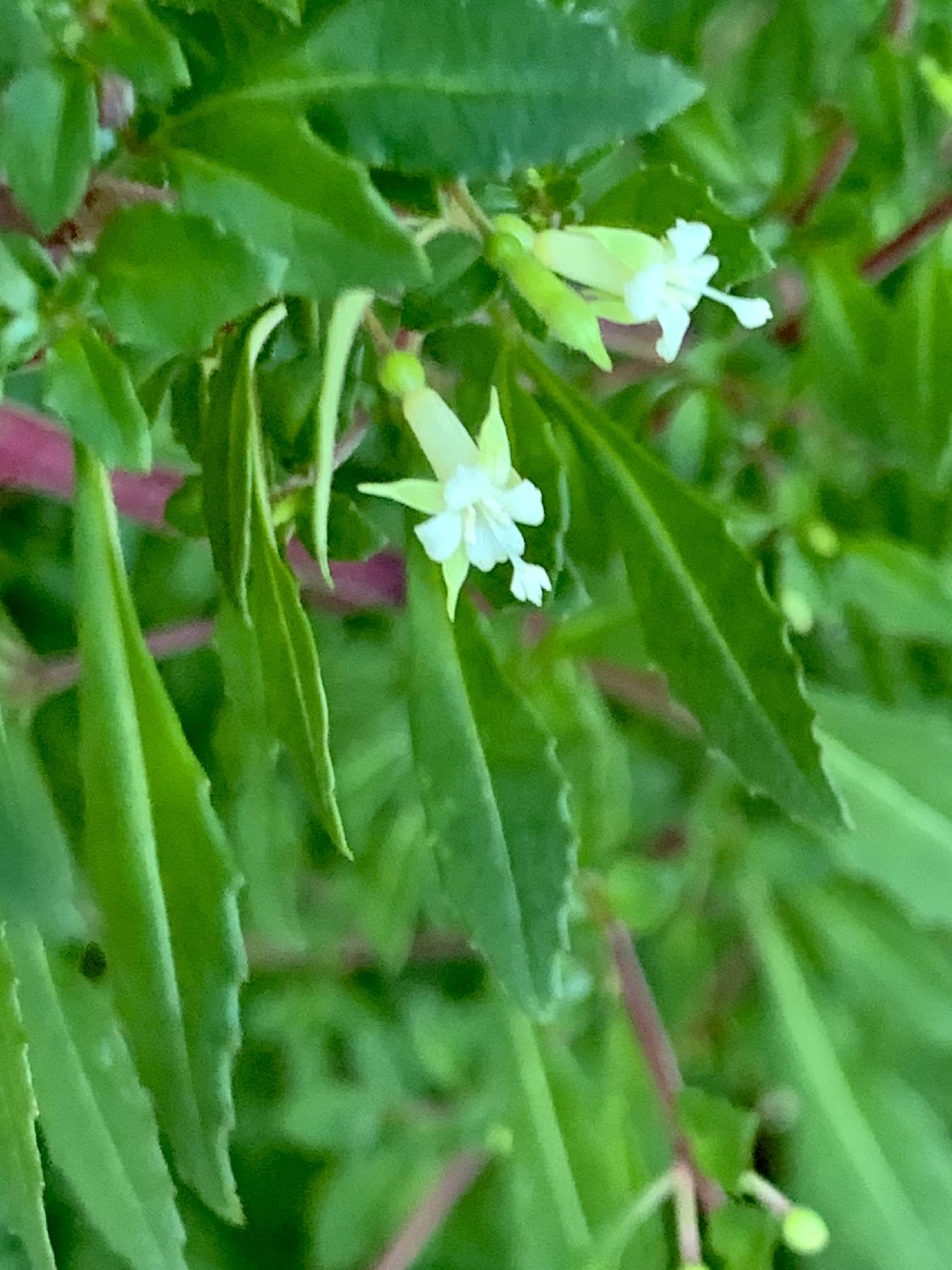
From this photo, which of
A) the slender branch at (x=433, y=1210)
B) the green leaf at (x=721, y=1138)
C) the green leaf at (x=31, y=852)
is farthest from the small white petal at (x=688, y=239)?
the slender branch at (x=433, y=1210)

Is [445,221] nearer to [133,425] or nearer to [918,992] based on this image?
[133,425]

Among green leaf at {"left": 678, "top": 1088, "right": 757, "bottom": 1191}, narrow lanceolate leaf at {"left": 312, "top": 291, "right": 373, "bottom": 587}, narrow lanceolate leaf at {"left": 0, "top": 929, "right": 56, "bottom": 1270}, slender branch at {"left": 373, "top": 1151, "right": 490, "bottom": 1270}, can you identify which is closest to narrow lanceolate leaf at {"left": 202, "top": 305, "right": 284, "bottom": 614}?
narrow lanceolate leaf at {"left": 312, "top": 291, "right": 373, "bottom": 587}

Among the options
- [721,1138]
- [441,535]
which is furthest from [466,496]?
[721,1138]

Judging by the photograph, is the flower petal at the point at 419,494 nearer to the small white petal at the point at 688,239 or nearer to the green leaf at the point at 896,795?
the small white petal at the point at 688,239

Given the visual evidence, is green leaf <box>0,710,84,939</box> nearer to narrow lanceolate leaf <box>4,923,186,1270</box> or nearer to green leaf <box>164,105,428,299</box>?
narrow lanceolate leaf <box>4,923,186,1270</box>

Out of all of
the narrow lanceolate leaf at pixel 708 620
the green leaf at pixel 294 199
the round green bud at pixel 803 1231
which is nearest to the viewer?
the green leaf at pixel 294 199

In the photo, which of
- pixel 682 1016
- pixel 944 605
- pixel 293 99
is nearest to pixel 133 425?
pixel 293 99

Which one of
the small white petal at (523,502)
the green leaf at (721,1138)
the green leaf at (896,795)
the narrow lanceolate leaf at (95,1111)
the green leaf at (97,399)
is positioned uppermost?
the green leaf at (97,399)

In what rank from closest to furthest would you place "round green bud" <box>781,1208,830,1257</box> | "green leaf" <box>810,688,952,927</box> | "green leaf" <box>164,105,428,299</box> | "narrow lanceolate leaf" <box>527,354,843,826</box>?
"green leaf" <box>164,105,428,299</box>
"narrow lanceolate leaf" <box>527,354,843,826</box>
"round green bud" <box>781,1208,830,1257</box>
"green leaf" <box>810,688,952,927</box>
